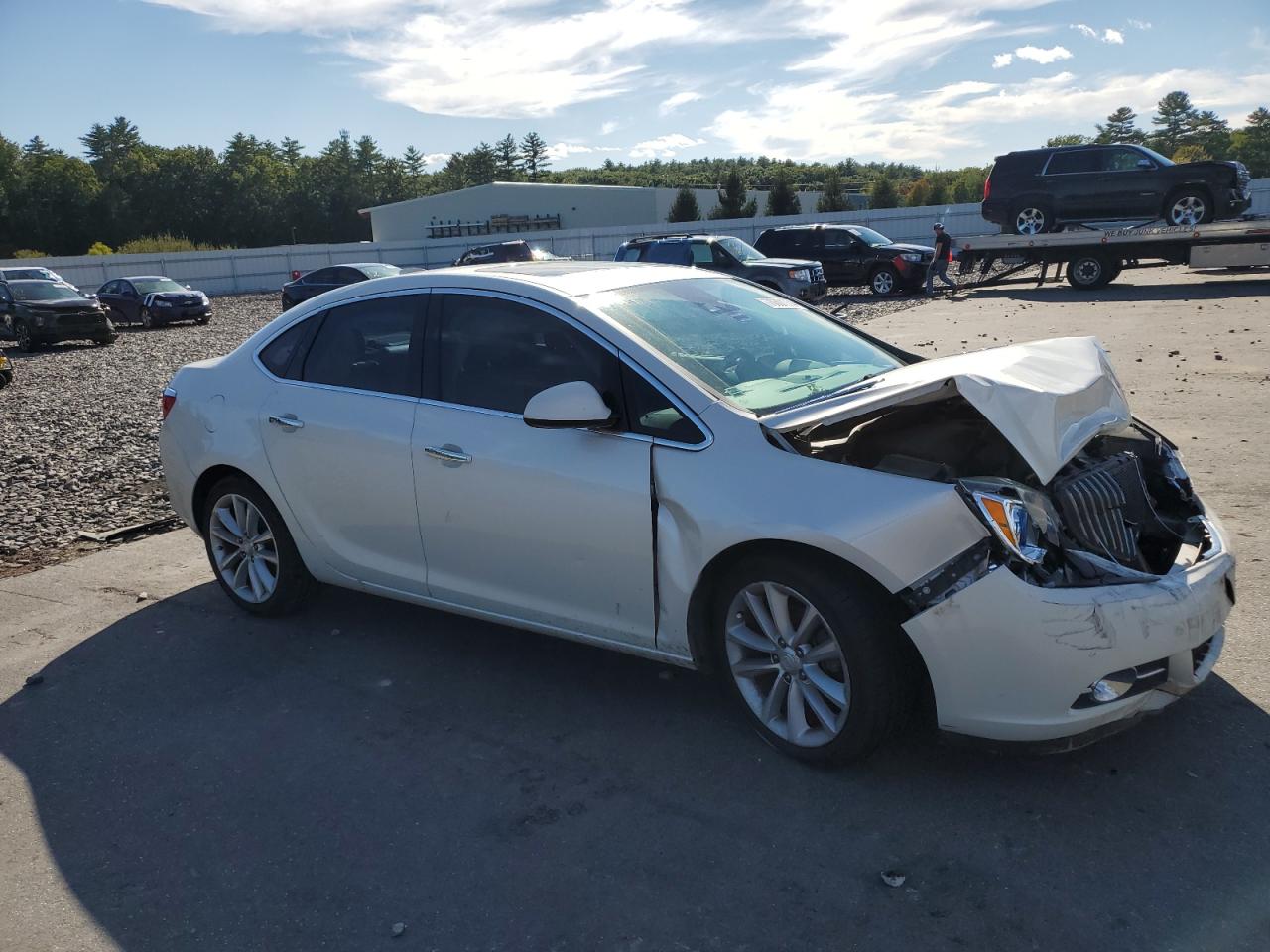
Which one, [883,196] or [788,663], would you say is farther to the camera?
[883,196]

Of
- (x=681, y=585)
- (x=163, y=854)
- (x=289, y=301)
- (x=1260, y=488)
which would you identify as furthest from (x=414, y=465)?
(x=289, y=301)

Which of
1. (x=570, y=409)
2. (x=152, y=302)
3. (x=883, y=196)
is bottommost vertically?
(x=152, y=302)

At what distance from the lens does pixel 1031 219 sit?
76.0ft

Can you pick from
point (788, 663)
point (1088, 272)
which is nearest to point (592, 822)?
point (788, 663)

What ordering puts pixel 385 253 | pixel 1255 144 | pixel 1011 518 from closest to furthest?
pixel 1011 518, pixel 385 253, pixel 1255 144

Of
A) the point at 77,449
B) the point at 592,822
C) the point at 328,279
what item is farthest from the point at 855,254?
the point at 592,822

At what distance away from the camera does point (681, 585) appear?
3.66 metres

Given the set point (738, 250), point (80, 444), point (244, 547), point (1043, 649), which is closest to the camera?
point (1043, 649)

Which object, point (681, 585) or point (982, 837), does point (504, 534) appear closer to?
point (681, 585)

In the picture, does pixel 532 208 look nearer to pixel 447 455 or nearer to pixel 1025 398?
pixel 447 455

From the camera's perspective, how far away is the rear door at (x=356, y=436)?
450 centimetres

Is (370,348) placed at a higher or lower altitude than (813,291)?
higher

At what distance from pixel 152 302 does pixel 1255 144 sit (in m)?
86.1

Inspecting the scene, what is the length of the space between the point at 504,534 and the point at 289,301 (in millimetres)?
26379
